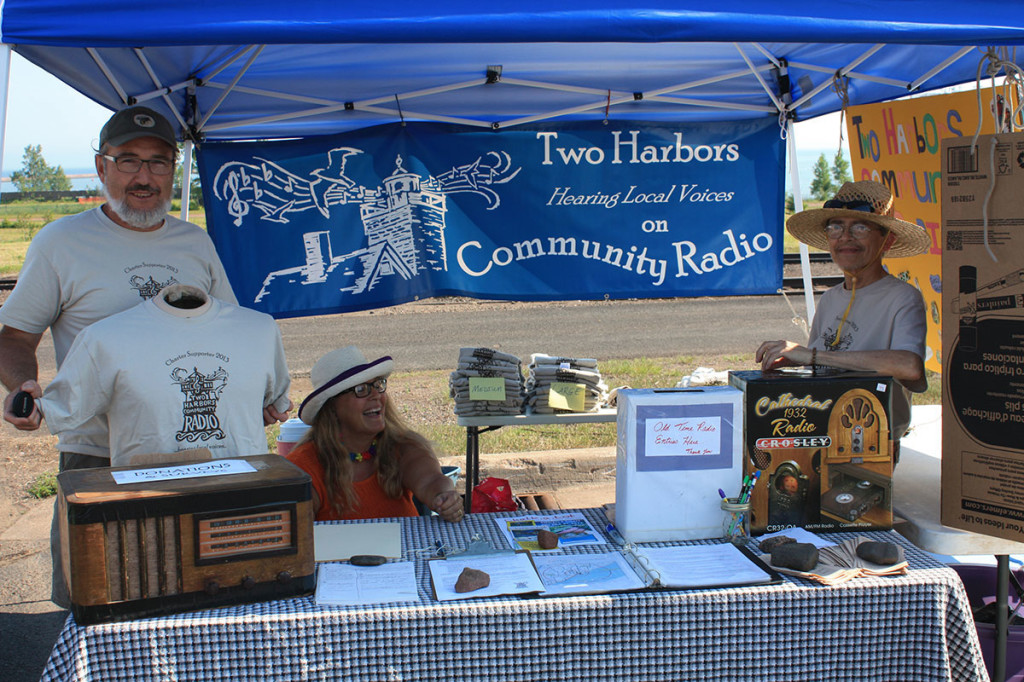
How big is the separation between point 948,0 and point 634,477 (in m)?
1.47

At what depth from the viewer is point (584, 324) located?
12.1 m

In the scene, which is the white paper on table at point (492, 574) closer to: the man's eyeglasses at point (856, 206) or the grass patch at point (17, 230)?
the man's eyeglasses at point (856, 206)

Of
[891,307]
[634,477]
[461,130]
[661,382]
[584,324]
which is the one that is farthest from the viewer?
[584,324]

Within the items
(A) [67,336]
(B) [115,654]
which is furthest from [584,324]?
(B) [115,654]

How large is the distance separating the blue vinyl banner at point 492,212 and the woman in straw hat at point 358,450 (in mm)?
1755

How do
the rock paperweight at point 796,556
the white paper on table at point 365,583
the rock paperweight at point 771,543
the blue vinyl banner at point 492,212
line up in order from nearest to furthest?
the white paper on table at point 365,583, the rock paperweight at point 796,556, the rock paperweight at point 771,543, the blue vinyl banner at point 492,212

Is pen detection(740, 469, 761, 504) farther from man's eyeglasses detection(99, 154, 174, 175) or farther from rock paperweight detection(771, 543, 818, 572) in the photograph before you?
man's eyeglasses detection(99, 154, 174, 175)

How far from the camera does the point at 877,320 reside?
2861mm

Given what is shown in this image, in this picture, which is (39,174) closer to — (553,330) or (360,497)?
(553,330)

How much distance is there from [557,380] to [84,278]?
2327 millimetres

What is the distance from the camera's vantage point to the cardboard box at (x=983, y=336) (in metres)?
2.16

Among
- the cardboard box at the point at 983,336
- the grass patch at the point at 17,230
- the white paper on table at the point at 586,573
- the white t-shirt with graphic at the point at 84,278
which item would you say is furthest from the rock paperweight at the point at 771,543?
the grass patch at the point at 17,230

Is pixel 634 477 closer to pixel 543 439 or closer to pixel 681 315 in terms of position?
pixel 543 439

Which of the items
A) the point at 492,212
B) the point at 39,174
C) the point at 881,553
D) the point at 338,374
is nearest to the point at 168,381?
the point at 338,374
